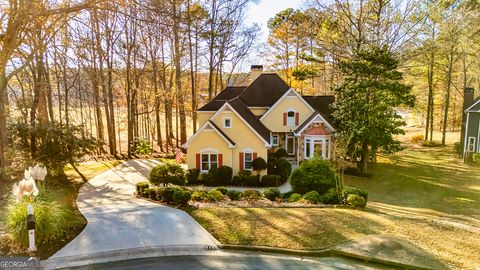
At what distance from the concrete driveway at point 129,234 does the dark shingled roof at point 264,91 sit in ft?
→ 50.3

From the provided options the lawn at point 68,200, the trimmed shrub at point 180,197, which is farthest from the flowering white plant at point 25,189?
the trimmed shrub at point 180,197

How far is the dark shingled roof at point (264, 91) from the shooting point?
2873cm

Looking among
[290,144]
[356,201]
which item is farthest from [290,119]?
[356,201]

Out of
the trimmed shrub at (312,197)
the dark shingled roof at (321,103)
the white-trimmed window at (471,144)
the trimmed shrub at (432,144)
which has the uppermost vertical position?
the dark shingled roof at (321,103)

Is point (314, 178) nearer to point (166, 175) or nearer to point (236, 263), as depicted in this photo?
point (166, 175)

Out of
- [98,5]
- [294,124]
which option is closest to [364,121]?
[294,124]

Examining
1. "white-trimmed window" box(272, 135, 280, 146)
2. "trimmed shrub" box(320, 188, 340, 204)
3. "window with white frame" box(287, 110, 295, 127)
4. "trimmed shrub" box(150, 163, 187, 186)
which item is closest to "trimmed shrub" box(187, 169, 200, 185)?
"trimmed shrub" box(150, 163, 187, 186)

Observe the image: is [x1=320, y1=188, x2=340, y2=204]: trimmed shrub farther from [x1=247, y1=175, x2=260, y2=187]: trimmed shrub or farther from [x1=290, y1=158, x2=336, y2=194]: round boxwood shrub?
[x1=247, y1=175, x2=260, y2=187]: trimmed shrub

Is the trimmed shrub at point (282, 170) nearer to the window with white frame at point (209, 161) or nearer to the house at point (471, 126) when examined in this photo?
the window with white frame at point (209, 161)

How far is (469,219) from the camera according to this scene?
1484 cm

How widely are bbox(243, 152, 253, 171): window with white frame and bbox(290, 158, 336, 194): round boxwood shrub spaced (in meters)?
4.94

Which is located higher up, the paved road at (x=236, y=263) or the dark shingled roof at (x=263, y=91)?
the dark shingled roof at (x=263, y=91)

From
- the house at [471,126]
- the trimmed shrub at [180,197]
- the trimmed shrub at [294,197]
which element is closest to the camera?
the trimmed shrub at [180,197]

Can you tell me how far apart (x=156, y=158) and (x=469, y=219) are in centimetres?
2188
